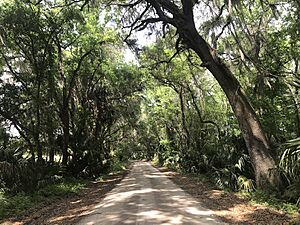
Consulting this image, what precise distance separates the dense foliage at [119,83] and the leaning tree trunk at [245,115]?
1.04 ft

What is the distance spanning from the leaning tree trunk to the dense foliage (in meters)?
0.32

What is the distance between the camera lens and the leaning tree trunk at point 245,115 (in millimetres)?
10195

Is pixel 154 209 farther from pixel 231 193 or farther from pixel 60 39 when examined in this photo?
pixel 60 39

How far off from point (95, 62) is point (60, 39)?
13.3ft

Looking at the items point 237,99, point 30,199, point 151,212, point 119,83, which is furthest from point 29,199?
point 119,83

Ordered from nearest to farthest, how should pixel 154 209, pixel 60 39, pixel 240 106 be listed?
1. pixel 154 209
2. pixel 240 106
3. pixel 60 39

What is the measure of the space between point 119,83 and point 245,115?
46.0 feet

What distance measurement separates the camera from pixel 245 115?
1074 cm

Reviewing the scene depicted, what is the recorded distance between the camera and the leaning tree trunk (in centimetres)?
1020

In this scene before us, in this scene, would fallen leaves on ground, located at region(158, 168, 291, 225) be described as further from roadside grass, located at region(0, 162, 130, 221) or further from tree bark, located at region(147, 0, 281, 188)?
roadside grass, located at region(0, 162, 130, 221)

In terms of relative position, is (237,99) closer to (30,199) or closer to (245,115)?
(245,115)

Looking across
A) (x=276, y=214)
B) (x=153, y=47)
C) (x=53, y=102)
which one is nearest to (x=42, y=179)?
(x=53, y=102)

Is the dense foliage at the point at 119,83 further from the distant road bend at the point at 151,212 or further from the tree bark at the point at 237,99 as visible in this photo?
the distant road bend at the point at 151,212

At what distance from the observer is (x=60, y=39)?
17094 millimetres
